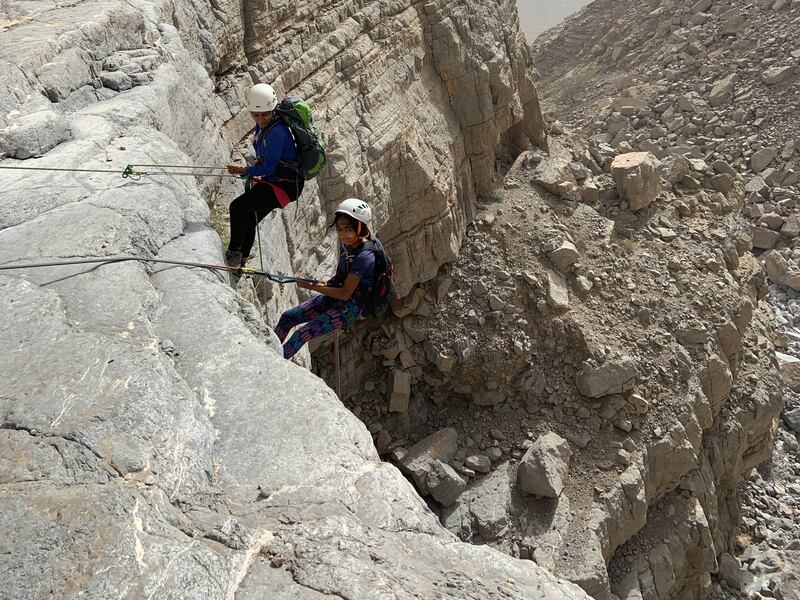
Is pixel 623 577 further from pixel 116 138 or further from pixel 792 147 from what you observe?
pixel 792 147

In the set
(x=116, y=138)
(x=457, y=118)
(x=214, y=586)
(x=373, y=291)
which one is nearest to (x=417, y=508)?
(x=214, y=586)

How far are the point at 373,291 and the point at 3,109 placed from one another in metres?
3.26

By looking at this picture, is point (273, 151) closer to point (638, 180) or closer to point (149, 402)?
point (149, 402)

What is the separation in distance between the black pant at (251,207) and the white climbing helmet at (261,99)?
0.68 m

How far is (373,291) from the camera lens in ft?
19.6

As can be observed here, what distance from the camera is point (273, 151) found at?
242 inches

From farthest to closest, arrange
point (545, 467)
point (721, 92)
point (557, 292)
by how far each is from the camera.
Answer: point (721, 92), point (557, 292), point (545, 467)

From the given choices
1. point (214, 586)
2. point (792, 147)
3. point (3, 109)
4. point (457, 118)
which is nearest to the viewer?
point (214, 586)

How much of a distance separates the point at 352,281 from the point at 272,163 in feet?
4.46

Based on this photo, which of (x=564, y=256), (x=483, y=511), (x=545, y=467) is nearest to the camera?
(x=483, y=511)

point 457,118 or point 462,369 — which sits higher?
point 457,118

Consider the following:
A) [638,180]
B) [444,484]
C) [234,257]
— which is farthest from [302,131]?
[638,180]

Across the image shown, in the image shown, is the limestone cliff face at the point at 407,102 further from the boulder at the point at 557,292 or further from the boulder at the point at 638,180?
the boulder at the point at 638,180

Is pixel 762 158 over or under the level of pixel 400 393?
over
